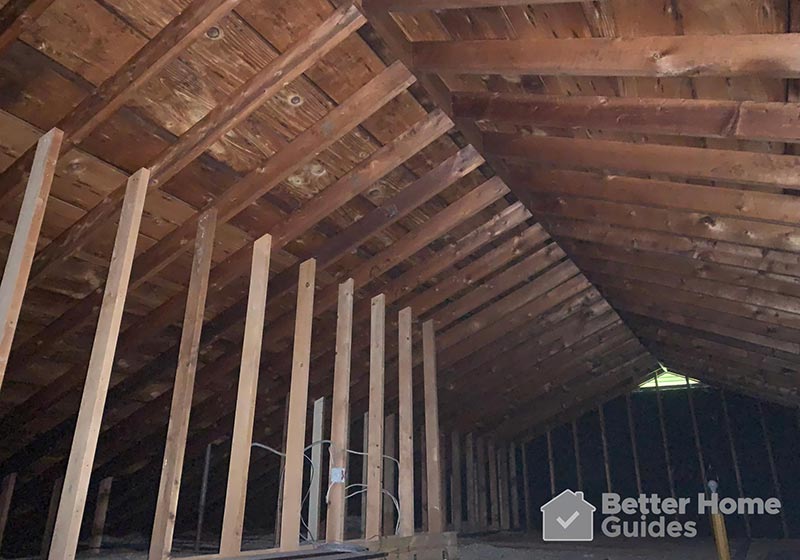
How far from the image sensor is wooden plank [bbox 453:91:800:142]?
7.16 feet

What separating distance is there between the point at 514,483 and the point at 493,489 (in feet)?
2.37

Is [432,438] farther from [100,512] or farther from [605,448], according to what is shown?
[605,448]

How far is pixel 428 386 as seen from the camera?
4859mm

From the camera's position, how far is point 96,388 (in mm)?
2238

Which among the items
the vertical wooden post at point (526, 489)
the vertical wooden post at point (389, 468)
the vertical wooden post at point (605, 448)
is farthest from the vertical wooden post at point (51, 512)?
the vertical wooden post at point (605, 448)

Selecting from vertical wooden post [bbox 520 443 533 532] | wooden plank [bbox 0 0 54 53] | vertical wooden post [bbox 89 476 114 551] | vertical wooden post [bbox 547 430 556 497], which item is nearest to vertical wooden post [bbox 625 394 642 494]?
vertical wooden post [bbox 547 430 556 497]

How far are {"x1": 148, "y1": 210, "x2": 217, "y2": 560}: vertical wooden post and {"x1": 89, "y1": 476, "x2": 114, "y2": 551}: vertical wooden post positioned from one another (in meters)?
3.17

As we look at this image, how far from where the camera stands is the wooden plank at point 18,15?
1988 mm

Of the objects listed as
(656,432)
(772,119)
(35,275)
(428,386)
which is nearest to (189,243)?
(35,275)

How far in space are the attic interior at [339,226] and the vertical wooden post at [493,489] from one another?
2.54 meters

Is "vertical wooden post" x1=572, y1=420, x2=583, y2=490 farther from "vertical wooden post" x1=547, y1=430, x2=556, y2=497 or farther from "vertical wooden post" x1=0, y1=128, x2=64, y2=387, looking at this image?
"vertical wooden post" x1=0, y1=128, x2=64, y2=387

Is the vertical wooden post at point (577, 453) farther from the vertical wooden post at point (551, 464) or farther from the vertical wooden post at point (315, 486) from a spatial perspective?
the vertical wooden post at point (315, 486)

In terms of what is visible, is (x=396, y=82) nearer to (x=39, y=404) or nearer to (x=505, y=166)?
(x=505, y=166)

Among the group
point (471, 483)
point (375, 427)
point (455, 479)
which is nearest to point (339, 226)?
point (375, 427)
